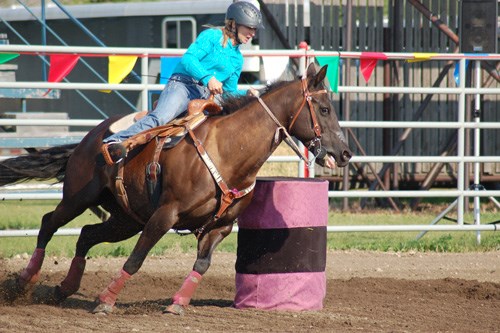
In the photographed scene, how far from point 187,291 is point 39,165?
2.06m

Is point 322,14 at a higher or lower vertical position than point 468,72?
higher

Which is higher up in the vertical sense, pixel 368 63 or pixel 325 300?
pixel 368 63

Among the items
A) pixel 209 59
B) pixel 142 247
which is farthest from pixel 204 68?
pixel 142 247

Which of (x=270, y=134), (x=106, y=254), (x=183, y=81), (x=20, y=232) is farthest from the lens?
(x=106, y=254)

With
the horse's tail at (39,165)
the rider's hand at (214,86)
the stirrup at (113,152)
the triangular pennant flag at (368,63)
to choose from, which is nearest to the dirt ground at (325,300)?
the horse's tail at (39,165)

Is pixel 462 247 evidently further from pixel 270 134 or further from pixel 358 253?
pixel 270 134

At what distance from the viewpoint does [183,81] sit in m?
7.53

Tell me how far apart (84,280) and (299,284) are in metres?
2.38

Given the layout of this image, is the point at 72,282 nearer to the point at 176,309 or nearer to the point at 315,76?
the point at 176,309

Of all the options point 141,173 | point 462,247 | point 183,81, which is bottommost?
point 462,247

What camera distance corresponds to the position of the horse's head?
696 cm

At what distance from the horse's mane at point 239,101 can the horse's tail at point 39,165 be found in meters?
1.73

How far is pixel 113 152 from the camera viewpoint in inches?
285

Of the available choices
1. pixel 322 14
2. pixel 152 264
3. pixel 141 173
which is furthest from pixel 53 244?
pixel 322 14
